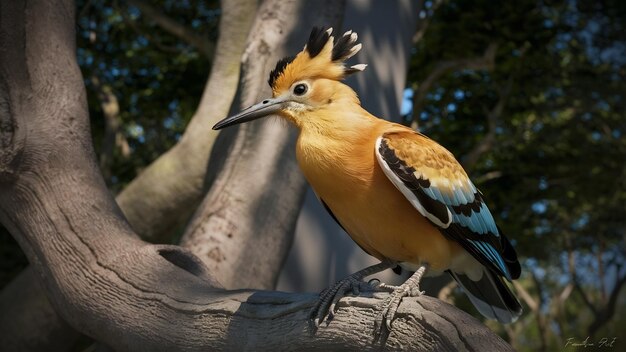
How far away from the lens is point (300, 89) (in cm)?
389

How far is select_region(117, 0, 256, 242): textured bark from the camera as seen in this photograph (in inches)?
289

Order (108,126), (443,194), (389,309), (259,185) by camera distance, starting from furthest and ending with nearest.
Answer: (108,126), (259,185), (443,194), (389,309)

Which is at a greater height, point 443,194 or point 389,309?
point 389,309

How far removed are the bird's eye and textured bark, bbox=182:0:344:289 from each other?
4.52 ft

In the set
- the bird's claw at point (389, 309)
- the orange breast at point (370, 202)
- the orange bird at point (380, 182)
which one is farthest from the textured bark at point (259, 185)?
the bird's claw at point (389, 309)

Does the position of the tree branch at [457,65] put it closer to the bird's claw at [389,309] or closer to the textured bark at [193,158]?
the textured bark at [193,158]

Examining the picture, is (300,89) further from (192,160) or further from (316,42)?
(192,160)

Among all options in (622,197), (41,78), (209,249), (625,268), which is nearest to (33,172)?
(41,78)

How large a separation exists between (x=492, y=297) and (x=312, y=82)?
1.39 m

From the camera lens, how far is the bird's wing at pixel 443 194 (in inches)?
143

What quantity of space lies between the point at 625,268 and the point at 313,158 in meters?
13.8

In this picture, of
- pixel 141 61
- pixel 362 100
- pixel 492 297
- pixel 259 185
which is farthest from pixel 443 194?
pixel 141 61

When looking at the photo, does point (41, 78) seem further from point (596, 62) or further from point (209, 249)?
point (596, 62)

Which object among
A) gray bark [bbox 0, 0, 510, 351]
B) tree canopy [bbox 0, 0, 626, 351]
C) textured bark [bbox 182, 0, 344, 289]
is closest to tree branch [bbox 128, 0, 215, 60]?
tree canopy [bbox 0, 0, 626, 351]
